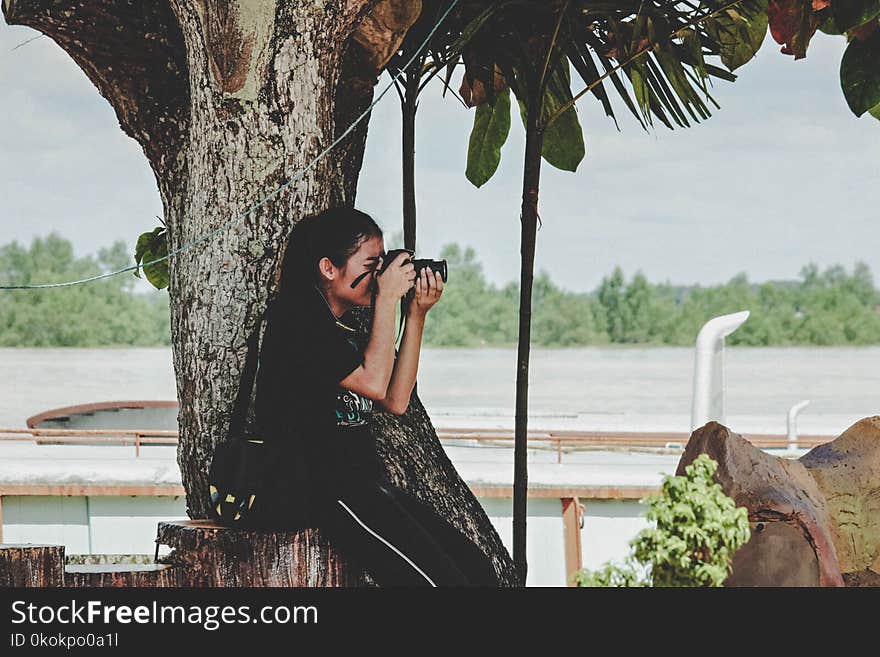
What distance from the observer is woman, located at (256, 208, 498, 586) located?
199 cm

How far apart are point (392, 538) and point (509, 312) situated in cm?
1100

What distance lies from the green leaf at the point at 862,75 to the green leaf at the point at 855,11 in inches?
8.5

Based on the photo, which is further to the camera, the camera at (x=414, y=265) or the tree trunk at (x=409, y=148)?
the tree trunk at (x=409, y=148)


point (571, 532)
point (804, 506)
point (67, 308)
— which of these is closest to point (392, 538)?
point (804, 506)

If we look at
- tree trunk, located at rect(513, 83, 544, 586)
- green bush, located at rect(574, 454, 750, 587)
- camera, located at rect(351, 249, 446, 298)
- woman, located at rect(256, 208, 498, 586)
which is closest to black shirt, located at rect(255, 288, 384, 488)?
woman, located at rect(256, 208, 498, 586)

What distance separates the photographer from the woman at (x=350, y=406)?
199 centimetres

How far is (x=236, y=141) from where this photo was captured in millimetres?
2326

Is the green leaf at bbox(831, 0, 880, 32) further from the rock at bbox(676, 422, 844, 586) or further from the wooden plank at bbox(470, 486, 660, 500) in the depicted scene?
the wooden plank at bbox(470, 486, 660, 500)

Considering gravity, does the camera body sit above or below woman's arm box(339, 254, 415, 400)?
above

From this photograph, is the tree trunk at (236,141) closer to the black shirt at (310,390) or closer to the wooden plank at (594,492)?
the black shirt at (310,390)

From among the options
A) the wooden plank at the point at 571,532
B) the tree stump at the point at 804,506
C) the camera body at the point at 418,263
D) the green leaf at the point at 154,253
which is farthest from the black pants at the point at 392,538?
the wooden plank at the point at 571,532

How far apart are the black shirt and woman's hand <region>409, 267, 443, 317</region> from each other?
0.13m

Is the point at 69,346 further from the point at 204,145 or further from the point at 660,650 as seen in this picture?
the point at 660,650

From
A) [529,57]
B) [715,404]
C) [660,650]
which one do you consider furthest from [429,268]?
[715,404]
